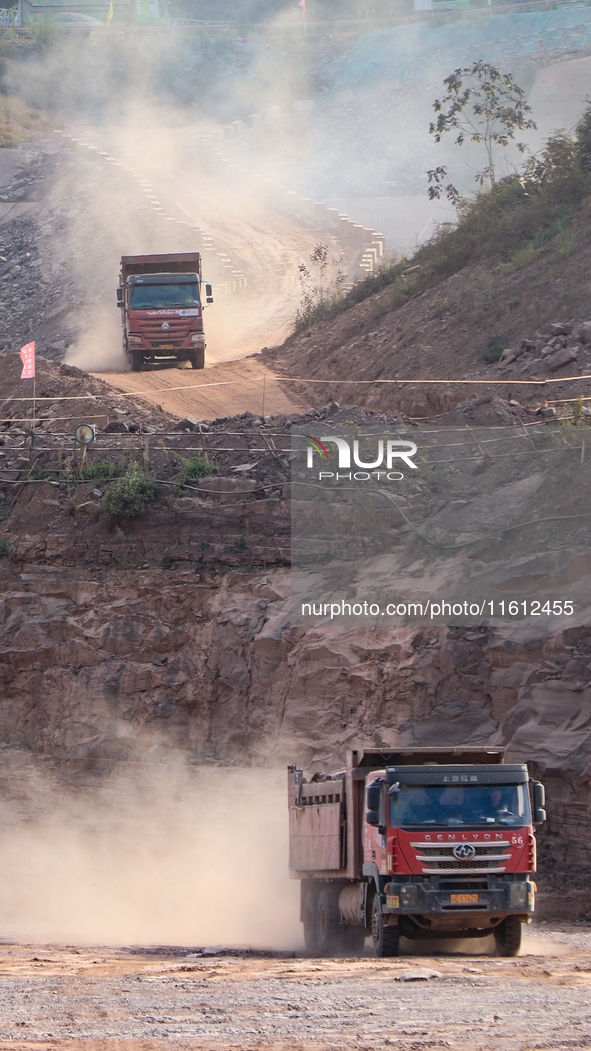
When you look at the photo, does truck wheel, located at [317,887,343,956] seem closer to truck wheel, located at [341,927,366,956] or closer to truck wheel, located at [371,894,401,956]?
truck wheel, located at [341,927,366,956]

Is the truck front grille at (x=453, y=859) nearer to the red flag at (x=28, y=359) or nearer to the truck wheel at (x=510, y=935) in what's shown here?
the truck wheel at (x=510, y=935)

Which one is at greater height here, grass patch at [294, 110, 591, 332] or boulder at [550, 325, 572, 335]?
grass patch at [294, 110, 591, 332]

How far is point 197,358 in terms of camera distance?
106 ft

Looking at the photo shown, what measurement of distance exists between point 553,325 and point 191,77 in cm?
6694

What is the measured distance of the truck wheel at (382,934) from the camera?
474 inches

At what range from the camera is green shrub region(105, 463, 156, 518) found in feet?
72.7

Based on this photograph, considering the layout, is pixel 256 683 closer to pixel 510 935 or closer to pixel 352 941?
pixel 352 941

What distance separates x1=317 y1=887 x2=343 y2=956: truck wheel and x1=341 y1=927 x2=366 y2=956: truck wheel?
6cm

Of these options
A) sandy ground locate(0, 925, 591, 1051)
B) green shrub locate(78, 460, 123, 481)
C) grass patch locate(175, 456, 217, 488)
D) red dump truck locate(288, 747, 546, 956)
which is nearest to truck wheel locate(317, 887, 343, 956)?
red dump truck locate(288, 747, 546, 956)

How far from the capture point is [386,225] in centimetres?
5975

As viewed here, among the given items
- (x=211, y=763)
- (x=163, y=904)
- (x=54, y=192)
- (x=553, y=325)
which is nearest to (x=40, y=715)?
(x=211, y=763)

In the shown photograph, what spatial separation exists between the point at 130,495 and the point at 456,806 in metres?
11.6

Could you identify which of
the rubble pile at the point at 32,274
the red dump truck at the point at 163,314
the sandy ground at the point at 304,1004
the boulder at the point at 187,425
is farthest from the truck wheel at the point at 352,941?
the rubble pile at the point at 32,274

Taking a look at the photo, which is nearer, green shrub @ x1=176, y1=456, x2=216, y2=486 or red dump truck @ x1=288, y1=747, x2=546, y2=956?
red dump truck @ x1=288, y1=747, x2=546, y2=956
